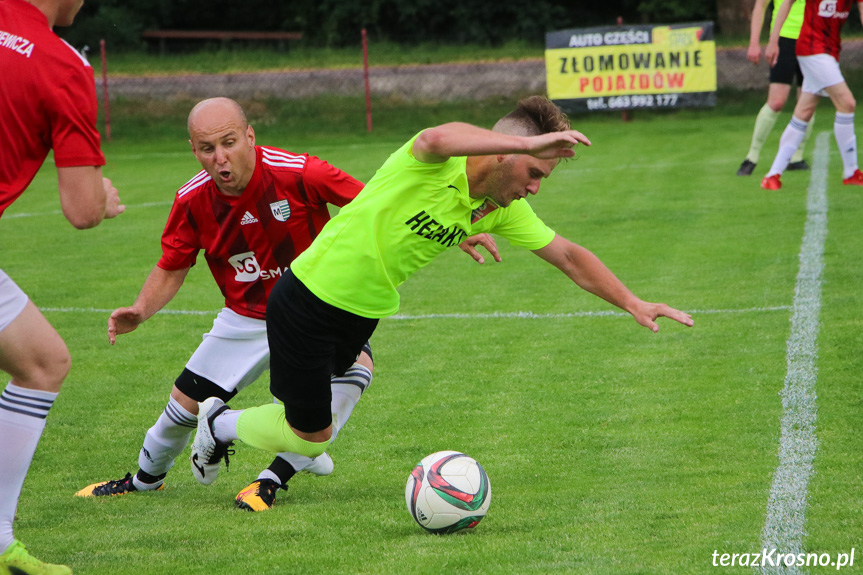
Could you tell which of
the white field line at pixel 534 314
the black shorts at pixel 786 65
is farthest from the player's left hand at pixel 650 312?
the black shorts at pixel 786 65

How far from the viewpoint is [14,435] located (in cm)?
357

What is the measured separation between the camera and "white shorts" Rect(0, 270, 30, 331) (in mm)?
3420

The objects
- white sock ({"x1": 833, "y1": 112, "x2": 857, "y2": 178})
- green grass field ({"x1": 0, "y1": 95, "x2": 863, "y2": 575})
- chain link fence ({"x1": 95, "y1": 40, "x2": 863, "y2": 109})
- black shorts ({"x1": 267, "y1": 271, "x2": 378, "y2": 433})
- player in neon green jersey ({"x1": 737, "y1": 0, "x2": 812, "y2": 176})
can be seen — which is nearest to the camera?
green grass field ({"x1": 0, "y1": 95, "x2": 863, "y2": 575})

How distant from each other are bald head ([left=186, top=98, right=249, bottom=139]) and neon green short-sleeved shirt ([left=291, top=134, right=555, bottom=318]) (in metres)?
0.79

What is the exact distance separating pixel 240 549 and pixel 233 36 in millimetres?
37210

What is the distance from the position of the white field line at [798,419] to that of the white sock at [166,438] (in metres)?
2.46

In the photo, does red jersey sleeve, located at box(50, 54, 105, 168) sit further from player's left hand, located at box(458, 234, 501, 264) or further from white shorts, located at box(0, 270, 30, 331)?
player's left hand, located at box(458, 234, 501, 264)

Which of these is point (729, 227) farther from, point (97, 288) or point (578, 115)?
point (578, 115)

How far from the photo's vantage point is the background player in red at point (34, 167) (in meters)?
3.34

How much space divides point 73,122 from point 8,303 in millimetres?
626

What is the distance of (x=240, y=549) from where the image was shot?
396 cm

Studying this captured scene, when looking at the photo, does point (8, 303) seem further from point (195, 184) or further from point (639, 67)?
point (639, 67)

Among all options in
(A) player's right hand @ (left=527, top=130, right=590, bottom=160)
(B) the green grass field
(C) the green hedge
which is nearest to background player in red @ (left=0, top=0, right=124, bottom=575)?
(B) the green grass field

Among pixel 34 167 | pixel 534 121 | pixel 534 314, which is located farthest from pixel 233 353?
pixel 534 314
